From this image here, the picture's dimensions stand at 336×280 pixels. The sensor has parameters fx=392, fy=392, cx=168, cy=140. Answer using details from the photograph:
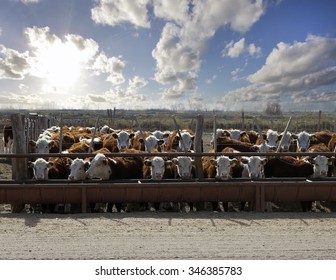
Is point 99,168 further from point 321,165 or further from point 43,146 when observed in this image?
point 321,165

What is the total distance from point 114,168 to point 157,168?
133cm

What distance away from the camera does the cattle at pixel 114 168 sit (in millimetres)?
10438

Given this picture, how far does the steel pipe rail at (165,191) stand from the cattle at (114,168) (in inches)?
28.6

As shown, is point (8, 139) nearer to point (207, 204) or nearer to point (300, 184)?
point (207, 204)

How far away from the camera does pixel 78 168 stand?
33.9 feet

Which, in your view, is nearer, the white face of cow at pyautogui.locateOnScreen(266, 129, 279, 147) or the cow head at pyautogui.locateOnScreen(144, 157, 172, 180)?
the cow head at pyautogui.locateOnScreen(144, 157, 172, 180)

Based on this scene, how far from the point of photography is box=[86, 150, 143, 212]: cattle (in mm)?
10438

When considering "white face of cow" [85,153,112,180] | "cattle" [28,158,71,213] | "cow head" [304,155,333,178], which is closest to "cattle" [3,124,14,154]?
"cattle" [28,158,71,213]

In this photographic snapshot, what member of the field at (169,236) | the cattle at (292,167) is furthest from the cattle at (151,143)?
the field at (169,236)

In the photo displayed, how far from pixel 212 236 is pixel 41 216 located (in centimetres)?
392

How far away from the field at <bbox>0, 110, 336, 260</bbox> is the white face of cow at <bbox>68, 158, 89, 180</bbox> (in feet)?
5.57

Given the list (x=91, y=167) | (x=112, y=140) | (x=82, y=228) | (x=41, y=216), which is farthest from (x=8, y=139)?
(x=82, y=228)

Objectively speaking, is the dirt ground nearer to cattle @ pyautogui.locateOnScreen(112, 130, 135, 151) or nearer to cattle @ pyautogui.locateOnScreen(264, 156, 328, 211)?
cattle @ pyautogui.locateOnScreen(264, 156, 328, 211)

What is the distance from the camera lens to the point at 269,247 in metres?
6.26
